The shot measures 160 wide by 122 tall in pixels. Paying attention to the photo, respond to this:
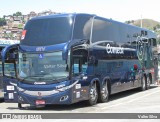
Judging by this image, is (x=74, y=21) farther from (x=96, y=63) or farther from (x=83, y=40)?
(x=96, y=63)

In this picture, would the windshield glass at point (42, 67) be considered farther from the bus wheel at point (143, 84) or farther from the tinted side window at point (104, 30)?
the bus wheel at point (143, 84)

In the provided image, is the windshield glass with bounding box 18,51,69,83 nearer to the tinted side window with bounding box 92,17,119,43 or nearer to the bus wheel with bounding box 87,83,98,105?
the bus wheel with bounding box 87,83,98,105

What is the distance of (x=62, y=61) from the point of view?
14.8 meters

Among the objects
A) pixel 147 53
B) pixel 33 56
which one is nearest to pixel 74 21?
pixel 33 56

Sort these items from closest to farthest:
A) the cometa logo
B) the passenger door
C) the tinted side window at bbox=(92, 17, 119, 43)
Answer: the passenger door < the tinted side window at bbox=(92, 17, 119, 43) < the cometa logo

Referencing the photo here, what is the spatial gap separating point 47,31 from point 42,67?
4.83 ft

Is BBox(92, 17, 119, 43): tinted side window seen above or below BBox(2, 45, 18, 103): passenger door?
above

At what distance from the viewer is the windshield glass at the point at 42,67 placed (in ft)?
48.7

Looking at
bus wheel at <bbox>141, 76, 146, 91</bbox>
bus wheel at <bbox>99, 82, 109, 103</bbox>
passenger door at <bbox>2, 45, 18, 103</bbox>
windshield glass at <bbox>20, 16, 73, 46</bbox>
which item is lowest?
bus wheel at <bbox>141, 76, 146, 91</bbox>

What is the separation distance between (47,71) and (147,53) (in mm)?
12021

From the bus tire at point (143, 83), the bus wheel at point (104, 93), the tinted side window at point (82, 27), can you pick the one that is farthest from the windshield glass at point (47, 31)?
the bus tire at point (143, 83)

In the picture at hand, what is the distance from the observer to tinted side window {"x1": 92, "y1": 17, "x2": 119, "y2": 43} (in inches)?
673

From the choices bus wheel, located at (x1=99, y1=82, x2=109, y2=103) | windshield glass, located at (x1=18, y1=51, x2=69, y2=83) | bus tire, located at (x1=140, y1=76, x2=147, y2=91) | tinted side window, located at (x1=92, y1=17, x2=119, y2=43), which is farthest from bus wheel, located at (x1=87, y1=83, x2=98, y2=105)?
bus tire, located at (x1=140, y1=76, x2=147, y2=91)

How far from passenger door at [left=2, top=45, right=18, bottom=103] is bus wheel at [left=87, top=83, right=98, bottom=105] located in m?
Result: 2.88
